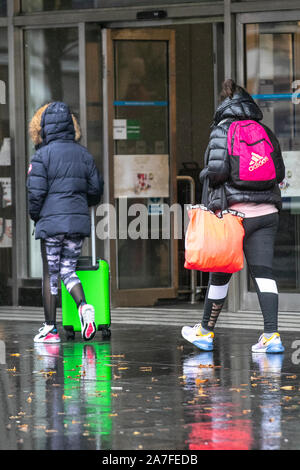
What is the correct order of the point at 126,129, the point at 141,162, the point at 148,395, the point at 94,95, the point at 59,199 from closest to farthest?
the point at 148,395
the point at 59,199
the point at 94,95
the point at 126,129
the point at 141,162

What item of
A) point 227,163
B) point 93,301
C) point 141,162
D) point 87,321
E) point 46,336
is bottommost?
point 46,336

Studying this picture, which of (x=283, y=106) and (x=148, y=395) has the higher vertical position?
(x=283, y=106)

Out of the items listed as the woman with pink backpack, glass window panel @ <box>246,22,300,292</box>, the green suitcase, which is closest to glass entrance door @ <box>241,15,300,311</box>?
glass window panel @ <box>246,22,300,292</box>

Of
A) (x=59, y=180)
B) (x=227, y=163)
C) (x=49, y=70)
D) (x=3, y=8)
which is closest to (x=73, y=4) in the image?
(x=49, y=70)

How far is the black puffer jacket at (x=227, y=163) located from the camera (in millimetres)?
8008

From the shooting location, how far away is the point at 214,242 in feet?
25.9

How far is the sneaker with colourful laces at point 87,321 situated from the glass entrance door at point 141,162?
301cm

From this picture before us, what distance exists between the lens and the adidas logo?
795 centimetres

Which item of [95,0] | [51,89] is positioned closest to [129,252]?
[51,89]

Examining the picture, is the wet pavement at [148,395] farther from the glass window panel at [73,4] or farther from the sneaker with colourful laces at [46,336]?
the glass window panel at [73,4]

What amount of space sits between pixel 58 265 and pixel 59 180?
731mm

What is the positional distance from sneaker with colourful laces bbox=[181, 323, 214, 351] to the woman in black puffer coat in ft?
2.77

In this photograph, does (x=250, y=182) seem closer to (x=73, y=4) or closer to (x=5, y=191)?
(x=73, y=4)

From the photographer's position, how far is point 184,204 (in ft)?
43.2
